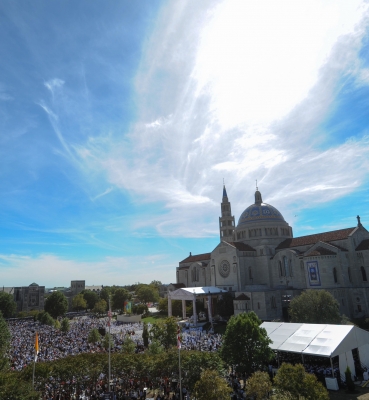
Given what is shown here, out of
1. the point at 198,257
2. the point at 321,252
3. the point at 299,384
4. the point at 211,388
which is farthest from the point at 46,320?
the point at 299,384

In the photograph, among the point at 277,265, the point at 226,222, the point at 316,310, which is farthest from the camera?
the point at 226,222

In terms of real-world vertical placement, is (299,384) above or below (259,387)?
above

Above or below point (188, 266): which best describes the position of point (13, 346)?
below

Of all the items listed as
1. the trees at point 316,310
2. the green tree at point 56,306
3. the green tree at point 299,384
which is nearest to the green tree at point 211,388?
the green tree at point 299,384

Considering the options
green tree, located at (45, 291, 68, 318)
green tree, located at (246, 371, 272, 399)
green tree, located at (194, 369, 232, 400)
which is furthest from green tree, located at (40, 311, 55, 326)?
green tree, located at (246, 371, 272, 399)

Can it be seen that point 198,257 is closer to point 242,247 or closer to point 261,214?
point 242,247

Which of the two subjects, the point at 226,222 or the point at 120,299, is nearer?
the point at 226,222

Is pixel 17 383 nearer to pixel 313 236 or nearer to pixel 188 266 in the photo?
pixel 313 236

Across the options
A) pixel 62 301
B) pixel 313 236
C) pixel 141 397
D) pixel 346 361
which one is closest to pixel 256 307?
pixel 313 236
